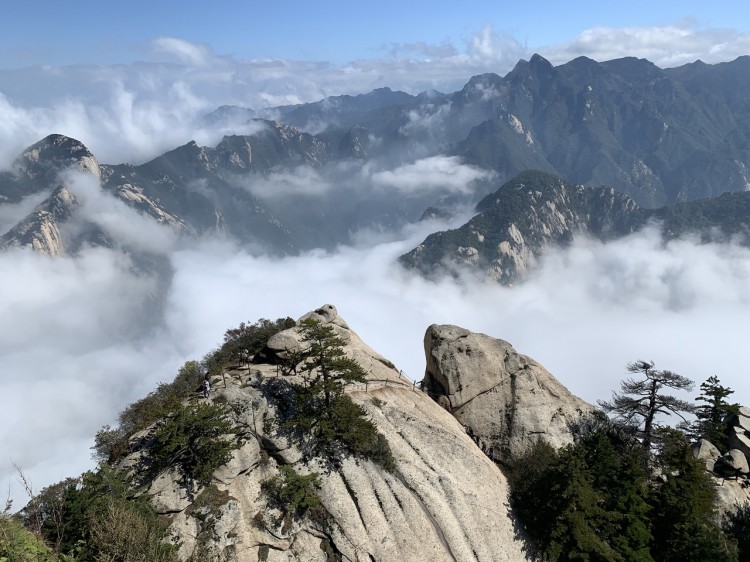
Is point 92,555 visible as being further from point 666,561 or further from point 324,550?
point 666,561

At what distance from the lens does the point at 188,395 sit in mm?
48875

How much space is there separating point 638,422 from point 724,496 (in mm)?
9665

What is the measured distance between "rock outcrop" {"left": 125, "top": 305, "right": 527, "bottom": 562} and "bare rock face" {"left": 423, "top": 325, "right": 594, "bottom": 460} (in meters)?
6.39

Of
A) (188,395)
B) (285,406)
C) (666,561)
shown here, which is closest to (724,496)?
(666,561)

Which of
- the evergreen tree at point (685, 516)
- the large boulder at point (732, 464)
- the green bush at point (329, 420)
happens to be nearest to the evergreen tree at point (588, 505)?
the evergreen tree at point (685, 516)

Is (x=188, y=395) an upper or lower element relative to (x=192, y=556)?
upper

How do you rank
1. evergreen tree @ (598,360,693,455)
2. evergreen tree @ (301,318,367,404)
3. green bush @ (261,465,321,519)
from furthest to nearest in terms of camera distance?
evergreen tree @ (598,360,693,455) → evergreen tree @ (301,318,367,404) → green bush @ (261,465,321,519)

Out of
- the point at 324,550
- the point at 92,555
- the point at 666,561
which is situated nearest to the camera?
the point at 92,555

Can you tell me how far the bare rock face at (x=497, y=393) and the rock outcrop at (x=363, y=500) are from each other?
639 cm

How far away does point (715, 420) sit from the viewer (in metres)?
61.2

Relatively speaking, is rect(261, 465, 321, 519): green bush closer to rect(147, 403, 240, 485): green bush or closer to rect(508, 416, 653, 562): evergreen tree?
rect(147, 403, 240, 485): green bush

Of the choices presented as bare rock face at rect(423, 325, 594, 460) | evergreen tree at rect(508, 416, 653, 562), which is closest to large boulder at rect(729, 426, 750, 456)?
bare rock face at rect(423, 325, 594, 460)

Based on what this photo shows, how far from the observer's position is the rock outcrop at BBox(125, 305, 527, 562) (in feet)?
119

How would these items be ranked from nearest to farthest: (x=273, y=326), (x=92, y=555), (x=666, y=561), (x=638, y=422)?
(x=92, y=555) → (x=666, y=561) → (x=638, y=422) → (x=273, y=326)
